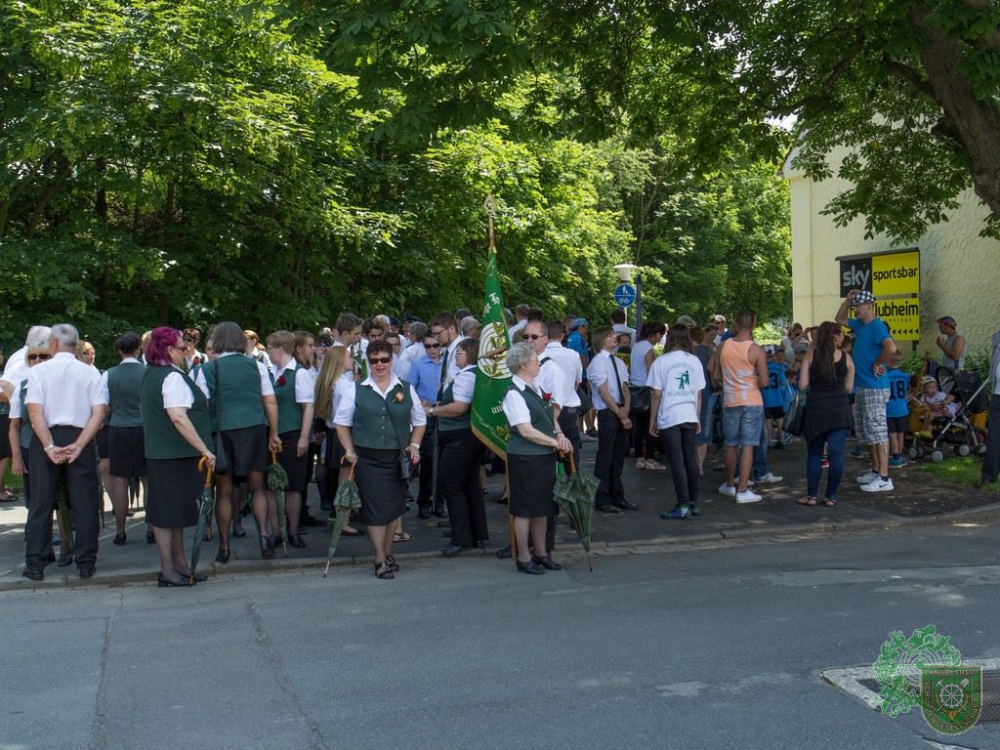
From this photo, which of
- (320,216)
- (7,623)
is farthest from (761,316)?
(7,623)

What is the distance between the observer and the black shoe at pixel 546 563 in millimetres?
8305

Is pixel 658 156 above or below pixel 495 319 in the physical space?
above

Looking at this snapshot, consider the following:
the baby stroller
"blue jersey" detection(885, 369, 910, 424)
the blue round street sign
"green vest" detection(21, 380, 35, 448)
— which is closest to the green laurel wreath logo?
"green vest" detection(21, 380, 35, 448)

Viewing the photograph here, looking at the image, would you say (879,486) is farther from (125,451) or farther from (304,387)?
(125,451)

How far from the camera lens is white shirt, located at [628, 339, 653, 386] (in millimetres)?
12922

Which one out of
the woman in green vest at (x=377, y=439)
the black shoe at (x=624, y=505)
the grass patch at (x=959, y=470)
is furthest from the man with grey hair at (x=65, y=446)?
the grass patch at (x=959, y=470)

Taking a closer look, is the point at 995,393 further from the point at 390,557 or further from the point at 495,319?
the point at 390,557

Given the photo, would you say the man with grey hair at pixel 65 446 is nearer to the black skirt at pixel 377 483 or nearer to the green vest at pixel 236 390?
the green vest at pixel 236 390

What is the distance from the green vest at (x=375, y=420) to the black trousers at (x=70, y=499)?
214cm

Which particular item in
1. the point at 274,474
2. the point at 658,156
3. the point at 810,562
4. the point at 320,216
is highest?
the point at 658,156

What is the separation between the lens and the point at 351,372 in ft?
28.5

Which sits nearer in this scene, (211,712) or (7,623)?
(211,712)

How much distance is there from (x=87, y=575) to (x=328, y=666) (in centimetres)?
333

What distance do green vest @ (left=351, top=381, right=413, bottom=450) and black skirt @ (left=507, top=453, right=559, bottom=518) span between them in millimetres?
909
